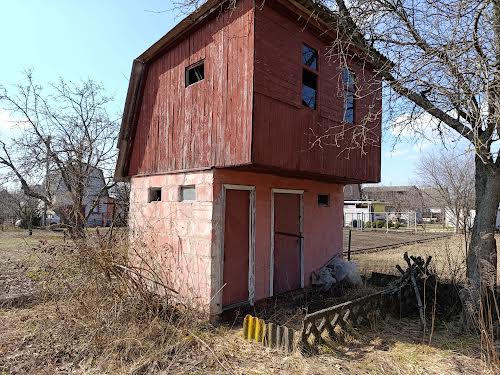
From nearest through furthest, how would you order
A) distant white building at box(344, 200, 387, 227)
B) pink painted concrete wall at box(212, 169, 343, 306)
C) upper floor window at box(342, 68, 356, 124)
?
pink painted concrete wall at box(212, 169, 343, 306) → upper floor window at box(342, 68, 356, 124) → distant white building at box(344, 200, 387, 227)

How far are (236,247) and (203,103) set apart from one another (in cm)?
298

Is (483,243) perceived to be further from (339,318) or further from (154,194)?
(154,194)

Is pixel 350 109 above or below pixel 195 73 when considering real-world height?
below

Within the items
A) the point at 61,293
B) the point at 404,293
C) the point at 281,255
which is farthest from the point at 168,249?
the point at 404,293

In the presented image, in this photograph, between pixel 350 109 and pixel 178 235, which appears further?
pixel 350 109

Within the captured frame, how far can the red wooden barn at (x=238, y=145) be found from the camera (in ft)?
20.2

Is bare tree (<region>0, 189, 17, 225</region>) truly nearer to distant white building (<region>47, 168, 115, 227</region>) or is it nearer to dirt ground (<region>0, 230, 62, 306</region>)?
distant white building (<region>47, 168, 115, 227</region>)

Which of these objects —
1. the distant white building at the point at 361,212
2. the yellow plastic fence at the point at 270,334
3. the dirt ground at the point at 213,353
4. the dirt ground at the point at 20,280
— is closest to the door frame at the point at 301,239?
the dirt ground at the point at 213,353

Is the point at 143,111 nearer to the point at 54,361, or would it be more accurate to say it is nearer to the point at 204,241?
the point at 204,241

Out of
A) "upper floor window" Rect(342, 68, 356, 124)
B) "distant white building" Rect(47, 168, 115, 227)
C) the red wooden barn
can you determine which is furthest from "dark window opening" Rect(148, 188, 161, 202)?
"upper floor window" Rect(342, 68, 356, 124)

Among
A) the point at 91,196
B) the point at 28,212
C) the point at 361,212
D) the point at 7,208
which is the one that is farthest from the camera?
the point at 361,212

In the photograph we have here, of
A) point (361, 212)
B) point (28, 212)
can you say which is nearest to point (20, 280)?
point (28, 212)

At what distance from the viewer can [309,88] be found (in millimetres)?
7375

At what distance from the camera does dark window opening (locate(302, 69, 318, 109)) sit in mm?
7223
